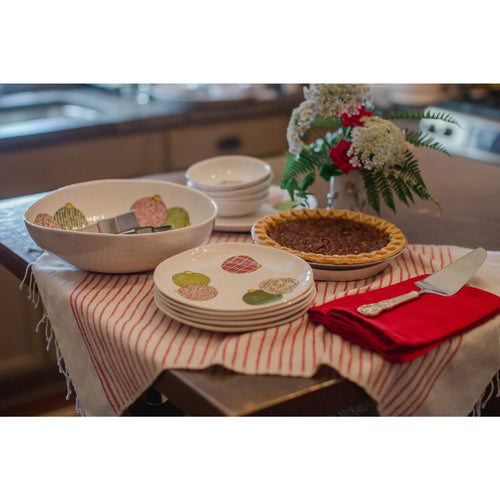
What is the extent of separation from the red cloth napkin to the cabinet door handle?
2.11m

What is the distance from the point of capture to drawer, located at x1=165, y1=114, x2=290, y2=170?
113 inches

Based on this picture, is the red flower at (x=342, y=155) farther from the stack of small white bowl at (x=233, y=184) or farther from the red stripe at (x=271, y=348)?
the red stripe at (x=271, y=348)

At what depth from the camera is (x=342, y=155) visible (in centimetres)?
125

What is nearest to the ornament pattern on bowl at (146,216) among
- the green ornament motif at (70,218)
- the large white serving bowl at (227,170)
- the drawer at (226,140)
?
the green ornament motif at (70,218)

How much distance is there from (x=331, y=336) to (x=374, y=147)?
1.54 ft

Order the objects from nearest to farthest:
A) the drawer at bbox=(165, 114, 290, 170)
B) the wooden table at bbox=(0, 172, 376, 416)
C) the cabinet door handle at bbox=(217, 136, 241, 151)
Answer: the wooden table at bbox=(0, 172, 376, 416), the drawer at bbox=(165, 114, 290, 170), the cabinet door handle at bbox=(217, 136, 241, 151)

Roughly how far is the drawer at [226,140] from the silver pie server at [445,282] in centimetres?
197

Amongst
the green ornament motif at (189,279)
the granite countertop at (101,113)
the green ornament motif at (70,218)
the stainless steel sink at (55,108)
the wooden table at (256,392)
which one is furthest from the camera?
the stainless steel sink at (55,108)

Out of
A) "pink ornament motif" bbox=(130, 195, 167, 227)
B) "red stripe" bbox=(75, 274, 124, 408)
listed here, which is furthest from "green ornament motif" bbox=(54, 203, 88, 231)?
"red stripe" bbox=(75, 274, 124, 408)

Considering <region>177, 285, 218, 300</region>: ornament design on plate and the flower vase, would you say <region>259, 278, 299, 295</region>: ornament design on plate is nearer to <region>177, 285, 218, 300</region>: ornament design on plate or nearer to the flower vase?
<region>177, 285, 218, 300</region>: ornament design on plate

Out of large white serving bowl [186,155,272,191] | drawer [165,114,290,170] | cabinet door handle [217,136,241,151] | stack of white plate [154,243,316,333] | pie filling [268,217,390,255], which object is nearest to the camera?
stack of white plate [154,243,316,333]

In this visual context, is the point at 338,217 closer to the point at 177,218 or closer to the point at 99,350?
the point at 177,218

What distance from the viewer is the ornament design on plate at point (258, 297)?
93cm

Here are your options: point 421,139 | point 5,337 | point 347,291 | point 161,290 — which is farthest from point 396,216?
point 5,337
